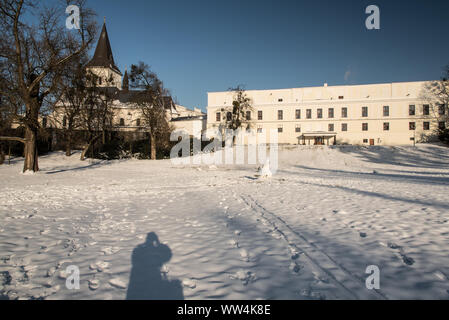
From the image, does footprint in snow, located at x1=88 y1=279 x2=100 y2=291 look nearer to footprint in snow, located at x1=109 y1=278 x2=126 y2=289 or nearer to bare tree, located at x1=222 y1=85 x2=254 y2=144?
footprint in snow, located at x1=109 y1=278 x2=126 y2=289

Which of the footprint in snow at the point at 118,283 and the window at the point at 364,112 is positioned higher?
the window at the point at 364,112

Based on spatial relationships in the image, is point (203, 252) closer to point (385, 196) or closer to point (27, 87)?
point (385, 196)

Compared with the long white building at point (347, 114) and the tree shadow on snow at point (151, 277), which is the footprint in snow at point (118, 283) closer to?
the tree shadow on snow at point (151, 277)

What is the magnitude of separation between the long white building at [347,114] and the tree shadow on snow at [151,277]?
1657 inches

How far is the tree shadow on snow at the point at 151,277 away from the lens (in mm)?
2756

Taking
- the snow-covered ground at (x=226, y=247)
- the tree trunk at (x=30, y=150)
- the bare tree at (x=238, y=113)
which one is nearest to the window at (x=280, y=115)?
the bare tree at (x=238, y=113)

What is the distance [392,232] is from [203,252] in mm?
3694

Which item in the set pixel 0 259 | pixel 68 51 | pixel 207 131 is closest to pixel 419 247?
pixel 0 259

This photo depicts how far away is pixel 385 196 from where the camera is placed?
8.29 meters

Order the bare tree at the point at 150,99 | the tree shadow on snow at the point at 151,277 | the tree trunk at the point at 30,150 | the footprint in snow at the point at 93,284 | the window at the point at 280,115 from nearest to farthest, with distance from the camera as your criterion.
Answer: the tree shadow on snow at the point at 151,277 < the footprint in snow at the point at 93,284 < the tree trunk at the point at 30,150 < the bare tree at the point at 150,99 < the window at the point at 280,115

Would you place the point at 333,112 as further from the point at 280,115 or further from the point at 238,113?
the point at 238,113

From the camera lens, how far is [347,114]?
44.8 m
